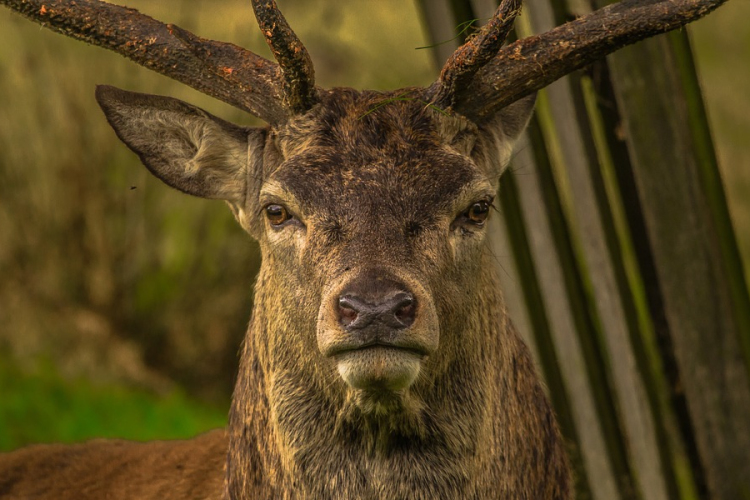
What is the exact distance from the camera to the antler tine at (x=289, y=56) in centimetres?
373

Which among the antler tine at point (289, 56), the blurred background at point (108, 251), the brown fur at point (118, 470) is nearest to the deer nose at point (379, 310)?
the antler tine at point (289, 56)

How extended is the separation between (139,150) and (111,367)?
620cm

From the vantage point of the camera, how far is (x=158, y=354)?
34.9ft

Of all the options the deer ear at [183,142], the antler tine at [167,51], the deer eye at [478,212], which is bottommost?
the deer eye at [478,212]

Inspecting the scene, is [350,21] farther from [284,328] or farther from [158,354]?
[284,328]

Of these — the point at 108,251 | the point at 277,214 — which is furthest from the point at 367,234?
the point at 108,251

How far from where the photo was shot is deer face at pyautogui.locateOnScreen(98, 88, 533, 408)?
134 inches

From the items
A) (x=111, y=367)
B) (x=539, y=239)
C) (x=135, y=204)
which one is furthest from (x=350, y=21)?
(x=539, y=239)

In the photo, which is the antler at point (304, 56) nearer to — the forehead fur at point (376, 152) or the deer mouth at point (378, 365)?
the forehead fur at point (376, 152)

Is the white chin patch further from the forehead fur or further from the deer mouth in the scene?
the forehead fur

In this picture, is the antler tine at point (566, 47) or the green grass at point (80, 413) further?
the green grass at point (80, 413)

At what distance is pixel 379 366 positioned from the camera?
3387 mm

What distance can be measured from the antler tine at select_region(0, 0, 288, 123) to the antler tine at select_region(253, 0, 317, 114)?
3.9 inches

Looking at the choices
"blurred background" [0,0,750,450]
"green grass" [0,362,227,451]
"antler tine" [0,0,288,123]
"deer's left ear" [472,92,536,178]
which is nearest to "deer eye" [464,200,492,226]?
"deer's left ear" [472,92,536,178]
